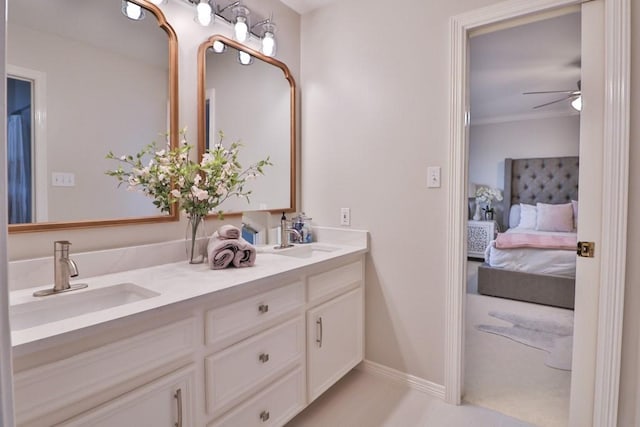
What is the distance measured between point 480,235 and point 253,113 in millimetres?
4710

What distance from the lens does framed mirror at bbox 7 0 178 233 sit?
1.25m

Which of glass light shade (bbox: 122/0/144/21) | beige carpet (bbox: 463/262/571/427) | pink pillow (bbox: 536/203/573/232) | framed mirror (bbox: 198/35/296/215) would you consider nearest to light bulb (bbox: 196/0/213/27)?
framed mirror (bbox: 198/35/296/215)

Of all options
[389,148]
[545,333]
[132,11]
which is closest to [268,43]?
[132,11]

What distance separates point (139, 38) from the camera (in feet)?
5.18

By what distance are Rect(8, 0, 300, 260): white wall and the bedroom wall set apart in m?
4.75

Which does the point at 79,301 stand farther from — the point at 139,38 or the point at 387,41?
the point at 387,41

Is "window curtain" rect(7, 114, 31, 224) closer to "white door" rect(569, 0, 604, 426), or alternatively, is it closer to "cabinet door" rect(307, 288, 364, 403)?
"cabinet door" rect(307, 288, 364, 403)

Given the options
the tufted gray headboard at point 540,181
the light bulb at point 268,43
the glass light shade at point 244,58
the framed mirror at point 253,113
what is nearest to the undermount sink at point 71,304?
the framed mirror at point 253,113

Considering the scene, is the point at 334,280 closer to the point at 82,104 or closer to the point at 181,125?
the point at 181,125

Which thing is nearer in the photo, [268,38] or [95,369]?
[95,369]

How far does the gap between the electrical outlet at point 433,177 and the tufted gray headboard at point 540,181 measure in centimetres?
440

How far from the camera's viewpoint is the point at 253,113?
2182mm

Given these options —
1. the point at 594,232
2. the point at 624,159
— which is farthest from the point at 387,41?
the point at 594,232

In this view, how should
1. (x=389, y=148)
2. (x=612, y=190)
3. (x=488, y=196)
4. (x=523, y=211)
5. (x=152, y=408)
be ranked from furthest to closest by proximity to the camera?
(x=488, y=196), (x=523, y=211), (x=389, y=148), (x=612, y=190), (x=152, y=408)
